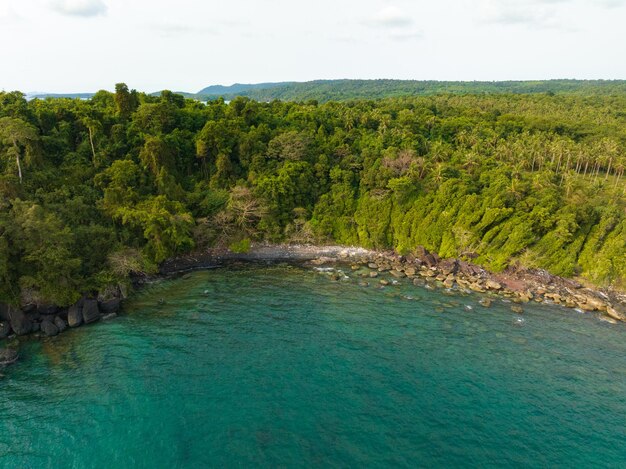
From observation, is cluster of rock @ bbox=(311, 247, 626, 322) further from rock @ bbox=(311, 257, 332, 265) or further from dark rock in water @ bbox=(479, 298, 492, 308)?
dark rock in water @ bbox=(479, 298, 492, 308)

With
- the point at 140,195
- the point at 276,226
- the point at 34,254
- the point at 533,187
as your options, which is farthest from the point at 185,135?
the point at 533,187

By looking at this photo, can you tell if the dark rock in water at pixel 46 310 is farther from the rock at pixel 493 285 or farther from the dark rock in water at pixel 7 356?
the rock at pixel 493 285

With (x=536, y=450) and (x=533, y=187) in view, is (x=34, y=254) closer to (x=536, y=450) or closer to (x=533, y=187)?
(x=536, y=450)

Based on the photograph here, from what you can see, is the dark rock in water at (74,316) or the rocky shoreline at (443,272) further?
the rocky shoreline at (443,272)

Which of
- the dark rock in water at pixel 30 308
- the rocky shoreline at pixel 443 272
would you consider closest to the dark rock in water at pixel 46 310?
the dark rock in water at pixel 30 308

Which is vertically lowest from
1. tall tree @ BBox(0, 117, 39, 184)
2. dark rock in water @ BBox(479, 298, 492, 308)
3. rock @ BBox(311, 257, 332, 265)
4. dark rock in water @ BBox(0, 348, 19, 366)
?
dark rock in water @ BBox(479, 298, 492, 308)

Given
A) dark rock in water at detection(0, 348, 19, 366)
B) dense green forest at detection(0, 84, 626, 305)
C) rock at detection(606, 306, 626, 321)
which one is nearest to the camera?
dark rock in water at detection(0, 348, 19, 366)

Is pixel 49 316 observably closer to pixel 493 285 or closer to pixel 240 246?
pixel 240 246

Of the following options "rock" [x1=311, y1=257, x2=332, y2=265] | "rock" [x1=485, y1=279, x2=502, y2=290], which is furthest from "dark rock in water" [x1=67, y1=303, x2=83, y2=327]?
"rock" [x1=485, y1=279, x2=502, y2=290]
